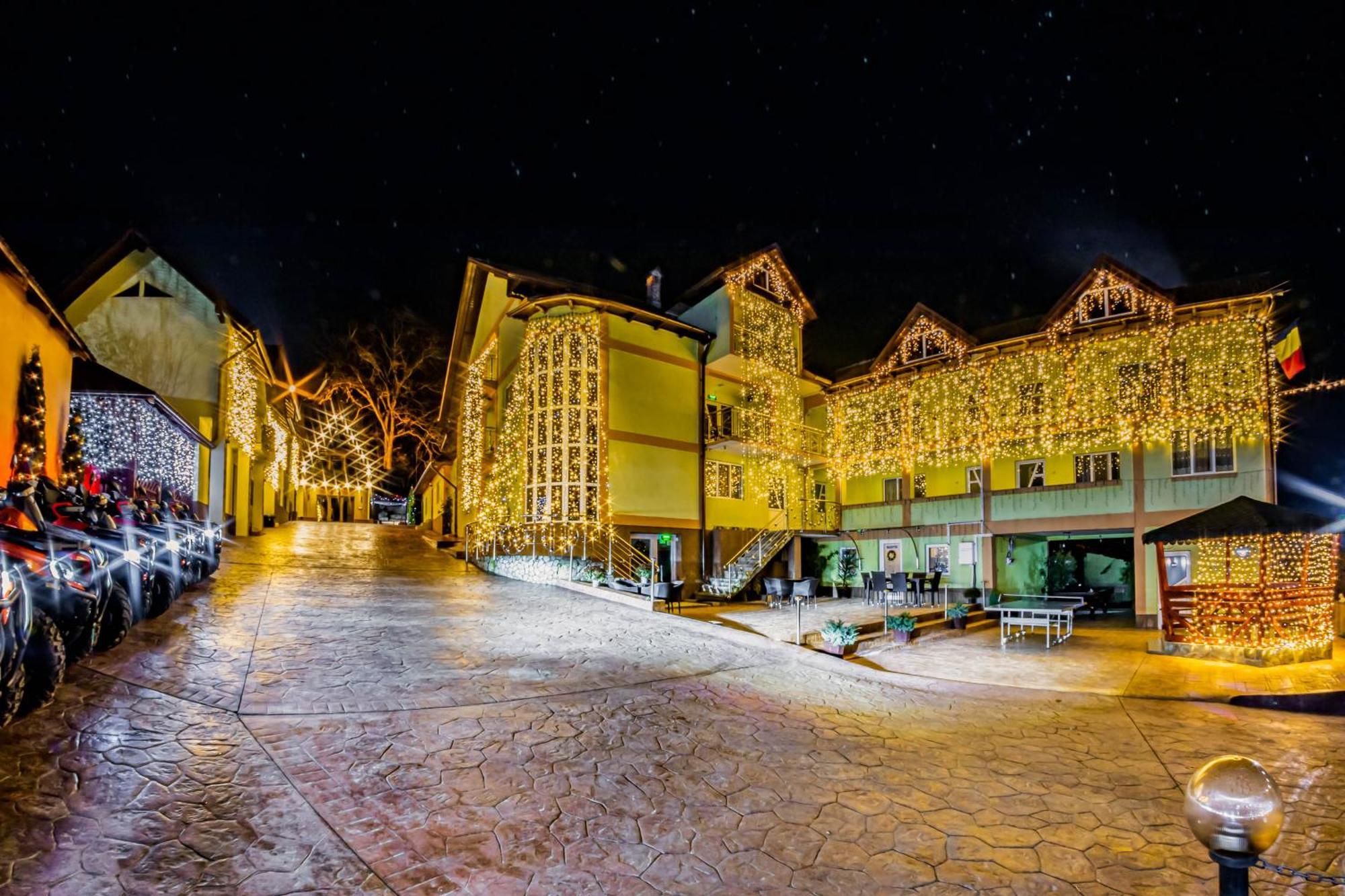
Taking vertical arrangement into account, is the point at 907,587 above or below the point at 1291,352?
below

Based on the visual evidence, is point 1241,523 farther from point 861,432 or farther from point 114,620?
point 114,620

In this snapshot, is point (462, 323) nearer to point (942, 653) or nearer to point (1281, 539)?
point (942, 653)

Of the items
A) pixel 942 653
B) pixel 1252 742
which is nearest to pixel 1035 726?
pixel 1252 742

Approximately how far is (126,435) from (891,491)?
75.5 feet

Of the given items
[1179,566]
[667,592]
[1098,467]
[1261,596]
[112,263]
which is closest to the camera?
[1261,596]

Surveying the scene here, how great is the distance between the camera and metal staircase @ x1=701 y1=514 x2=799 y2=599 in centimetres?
2203

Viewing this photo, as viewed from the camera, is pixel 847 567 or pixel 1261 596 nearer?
pixel 1261 596

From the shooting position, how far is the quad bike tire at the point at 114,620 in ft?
23.7

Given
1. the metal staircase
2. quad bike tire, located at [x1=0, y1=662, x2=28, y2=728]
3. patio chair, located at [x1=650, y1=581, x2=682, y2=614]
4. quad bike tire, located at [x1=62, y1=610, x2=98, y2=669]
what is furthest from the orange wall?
the metal staircase

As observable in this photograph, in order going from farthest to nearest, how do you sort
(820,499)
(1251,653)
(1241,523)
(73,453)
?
(820,499)
(73,453)
(1241,523)
(1251,653)

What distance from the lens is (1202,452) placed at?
62.1 feet

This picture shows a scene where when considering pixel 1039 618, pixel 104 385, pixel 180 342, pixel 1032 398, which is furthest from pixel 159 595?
pixel 1032 398

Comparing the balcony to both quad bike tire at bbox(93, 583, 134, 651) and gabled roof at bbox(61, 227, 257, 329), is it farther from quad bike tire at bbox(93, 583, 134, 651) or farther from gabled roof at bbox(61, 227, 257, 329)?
quad bike tire at bbox(93, 583, 134, 651)

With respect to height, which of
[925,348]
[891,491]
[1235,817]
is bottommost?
[1235,817]
